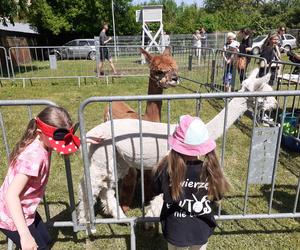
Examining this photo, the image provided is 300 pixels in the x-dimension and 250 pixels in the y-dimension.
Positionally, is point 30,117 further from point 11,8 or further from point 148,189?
point 11,8

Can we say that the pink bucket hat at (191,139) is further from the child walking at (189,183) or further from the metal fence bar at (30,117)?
the metal fence bar at (30,117)

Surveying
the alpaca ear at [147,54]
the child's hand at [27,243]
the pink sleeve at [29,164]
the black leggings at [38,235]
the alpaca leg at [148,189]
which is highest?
the alpaca ear at [147,54]

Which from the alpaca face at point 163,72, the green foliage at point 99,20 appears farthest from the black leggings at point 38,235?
the green foliage at point 99,20

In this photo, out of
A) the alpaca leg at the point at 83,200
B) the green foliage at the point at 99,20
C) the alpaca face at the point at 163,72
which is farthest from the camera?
the green foliage at the point at 99,20

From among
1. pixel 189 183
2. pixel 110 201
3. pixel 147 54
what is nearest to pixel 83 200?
pixel 110 201

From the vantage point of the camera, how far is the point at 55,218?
3629 mm

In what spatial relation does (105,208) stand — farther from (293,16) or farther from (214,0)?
(214,0)

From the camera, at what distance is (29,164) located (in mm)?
2084

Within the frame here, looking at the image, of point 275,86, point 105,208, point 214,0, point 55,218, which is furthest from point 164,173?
point 214,0

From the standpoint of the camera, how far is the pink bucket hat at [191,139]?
2027 mm

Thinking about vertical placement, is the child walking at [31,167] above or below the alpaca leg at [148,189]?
above

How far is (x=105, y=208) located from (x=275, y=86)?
5.62 m

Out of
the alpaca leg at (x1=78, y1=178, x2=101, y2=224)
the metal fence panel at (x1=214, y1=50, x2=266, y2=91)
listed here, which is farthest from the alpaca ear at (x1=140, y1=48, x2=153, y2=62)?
the metal fence panel at (x1=214, y1=50, x2=266, y2=91)

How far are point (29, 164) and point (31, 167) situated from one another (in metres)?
0.03
